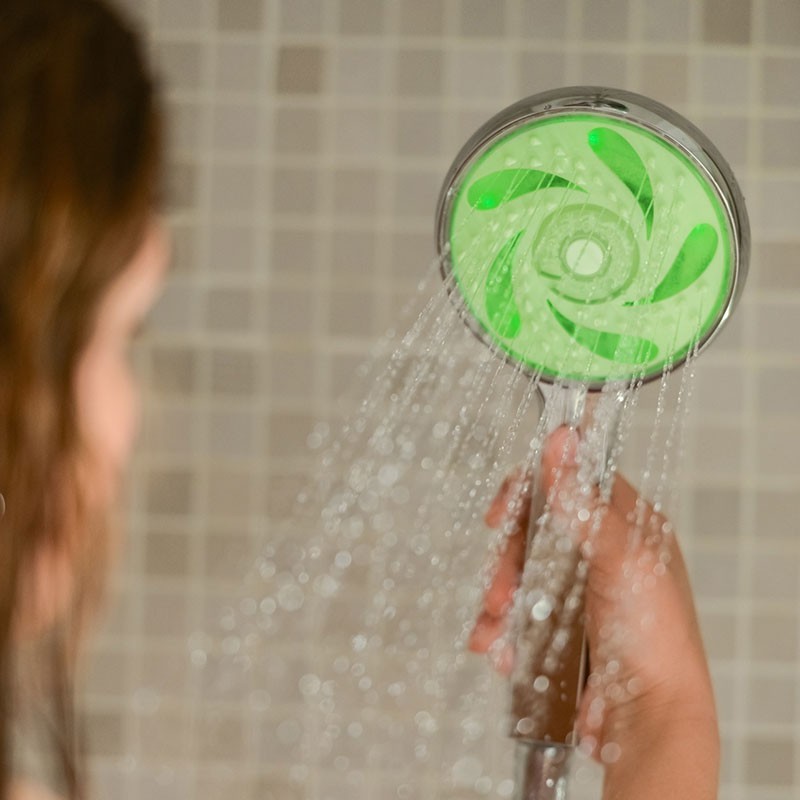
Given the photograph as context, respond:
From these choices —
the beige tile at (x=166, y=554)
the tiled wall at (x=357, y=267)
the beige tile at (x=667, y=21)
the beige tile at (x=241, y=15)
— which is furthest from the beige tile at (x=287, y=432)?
the beige tile at (x=667, y=21)

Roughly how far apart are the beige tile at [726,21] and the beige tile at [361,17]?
261 mm

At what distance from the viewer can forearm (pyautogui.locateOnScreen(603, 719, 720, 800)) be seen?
0.63 metres

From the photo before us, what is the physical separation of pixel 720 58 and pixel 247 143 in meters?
0.39

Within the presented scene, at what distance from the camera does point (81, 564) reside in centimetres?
47

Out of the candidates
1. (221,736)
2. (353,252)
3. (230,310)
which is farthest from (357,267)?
(221,736)

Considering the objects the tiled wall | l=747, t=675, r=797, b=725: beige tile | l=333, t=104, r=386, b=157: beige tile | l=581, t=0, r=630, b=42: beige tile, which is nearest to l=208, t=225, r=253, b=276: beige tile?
the tiled wall

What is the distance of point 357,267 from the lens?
88 cm

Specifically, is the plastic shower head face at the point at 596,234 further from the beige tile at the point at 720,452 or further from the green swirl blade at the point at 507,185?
the beige tile at the point at 720,452

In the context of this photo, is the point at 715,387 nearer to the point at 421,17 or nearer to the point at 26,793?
the point at 421,17

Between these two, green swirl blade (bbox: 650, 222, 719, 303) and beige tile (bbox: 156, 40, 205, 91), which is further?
beige tile (bbox: 156, 40, 205, 91)

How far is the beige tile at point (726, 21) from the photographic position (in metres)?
0.85

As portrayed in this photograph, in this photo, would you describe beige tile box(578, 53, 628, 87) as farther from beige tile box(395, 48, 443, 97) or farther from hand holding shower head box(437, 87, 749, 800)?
hand holding shower head box(437, 87, 749, 800)

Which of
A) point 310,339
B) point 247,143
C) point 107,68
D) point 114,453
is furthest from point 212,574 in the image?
point 107,68

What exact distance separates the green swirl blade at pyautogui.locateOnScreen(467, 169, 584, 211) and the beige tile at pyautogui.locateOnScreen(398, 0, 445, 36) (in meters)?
0.27
